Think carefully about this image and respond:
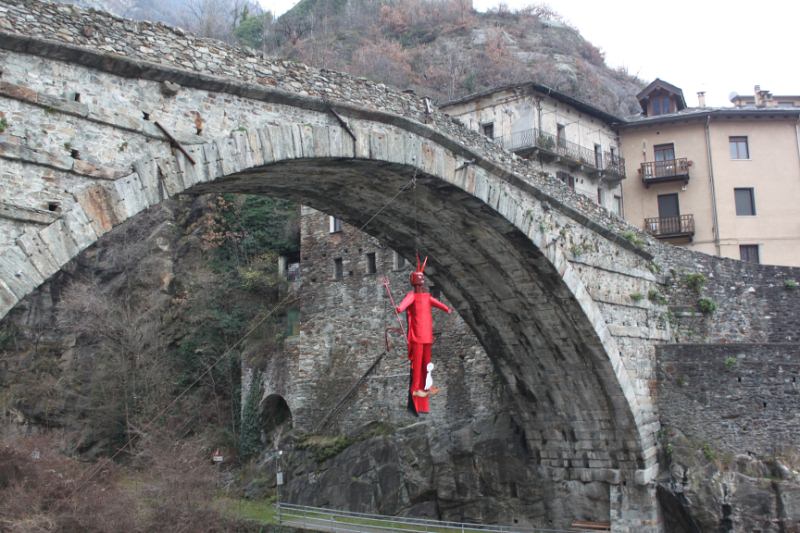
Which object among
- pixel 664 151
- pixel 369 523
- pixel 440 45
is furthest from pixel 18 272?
pixel 440 45

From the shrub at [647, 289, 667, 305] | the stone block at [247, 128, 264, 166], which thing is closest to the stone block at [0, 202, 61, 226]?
the stone block at [247, 128, 264, 166]

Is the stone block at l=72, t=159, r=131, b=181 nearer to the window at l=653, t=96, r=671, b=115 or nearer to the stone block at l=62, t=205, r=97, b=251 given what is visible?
the stone block at l=62, t=205, r=97, b=251

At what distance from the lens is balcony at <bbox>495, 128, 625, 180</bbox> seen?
980 inches

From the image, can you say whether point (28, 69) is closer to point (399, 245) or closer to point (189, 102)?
point (189, 102)

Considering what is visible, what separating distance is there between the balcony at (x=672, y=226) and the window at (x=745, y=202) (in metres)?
1.53

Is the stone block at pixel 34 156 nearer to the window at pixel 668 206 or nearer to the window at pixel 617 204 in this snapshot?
the window at pixel 617 204

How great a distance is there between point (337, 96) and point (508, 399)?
970cm

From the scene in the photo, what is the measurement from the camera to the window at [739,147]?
89.4 feet

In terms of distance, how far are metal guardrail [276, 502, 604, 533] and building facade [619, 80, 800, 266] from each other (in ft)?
44.3

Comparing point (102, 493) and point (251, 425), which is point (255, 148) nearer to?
point (102, 493)

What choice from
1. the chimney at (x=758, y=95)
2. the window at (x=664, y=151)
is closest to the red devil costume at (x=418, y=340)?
the window at (x=664, y=151)

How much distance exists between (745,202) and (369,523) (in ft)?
54.0

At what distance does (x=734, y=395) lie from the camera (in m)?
16.1

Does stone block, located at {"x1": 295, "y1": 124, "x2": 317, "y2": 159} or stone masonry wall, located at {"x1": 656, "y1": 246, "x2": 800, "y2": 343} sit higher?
stone block, located at {"x1": 295, "y1": 124, "x2": 317, "y2": 159}
